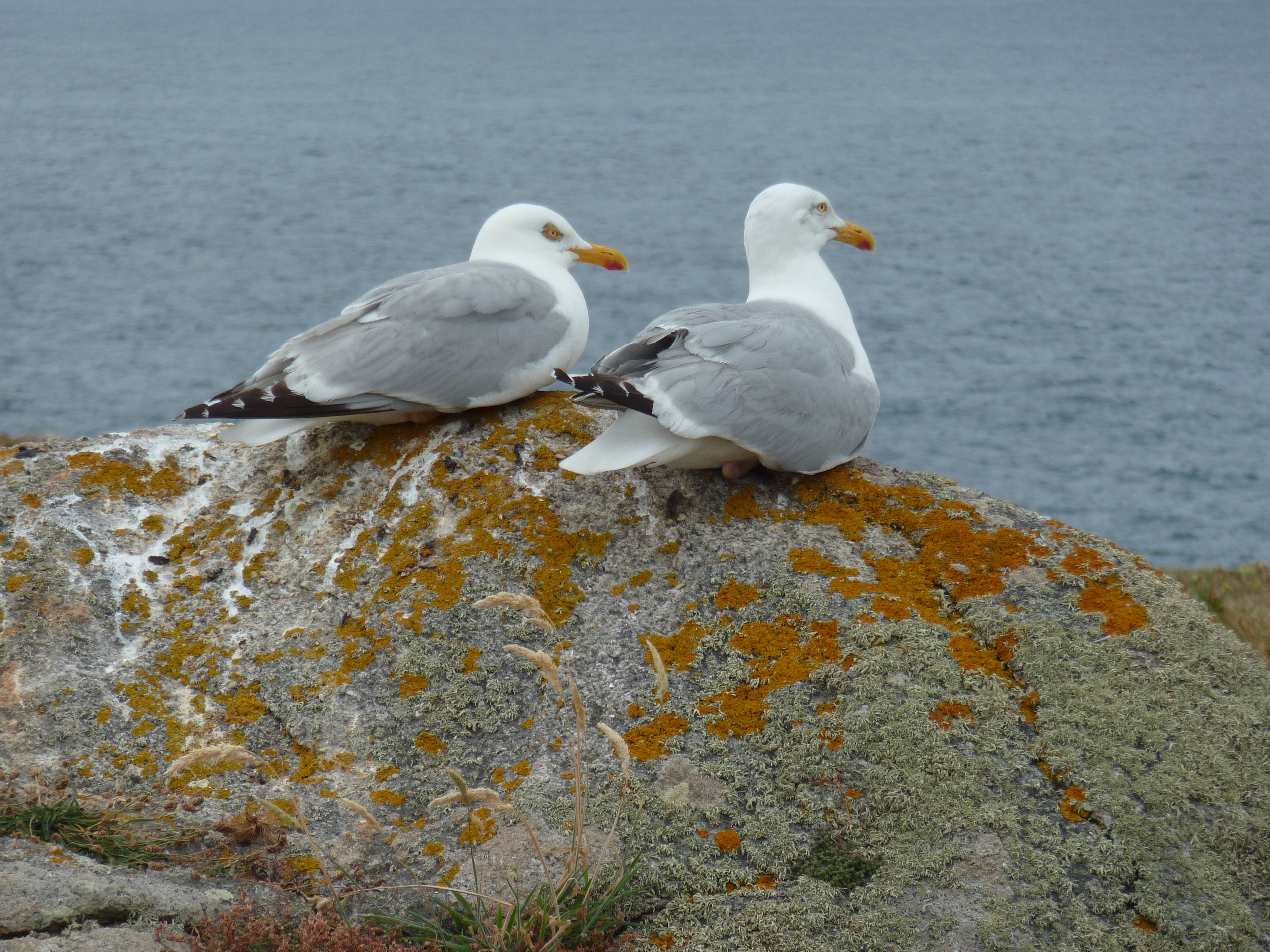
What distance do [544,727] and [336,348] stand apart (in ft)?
6.23

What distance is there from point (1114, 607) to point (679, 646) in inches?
61.1

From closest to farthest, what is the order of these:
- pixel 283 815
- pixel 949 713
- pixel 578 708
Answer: pixel 283 815 → pixel 578 708 → pixel 949 713

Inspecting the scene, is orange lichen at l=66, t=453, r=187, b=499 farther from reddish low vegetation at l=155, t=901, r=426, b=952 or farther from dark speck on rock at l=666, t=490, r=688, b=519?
reddish low vegetation at l=155, t=901, r=426, b=952

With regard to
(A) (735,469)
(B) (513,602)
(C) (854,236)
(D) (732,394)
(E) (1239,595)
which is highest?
(C) (854,236)

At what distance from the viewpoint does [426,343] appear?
446 cm

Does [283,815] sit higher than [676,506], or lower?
lower

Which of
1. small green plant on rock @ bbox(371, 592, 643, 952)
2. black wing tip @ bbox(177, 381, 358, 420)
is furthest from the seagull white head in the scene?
small green plant on rock @ bbox(371, 592, 643, 952)

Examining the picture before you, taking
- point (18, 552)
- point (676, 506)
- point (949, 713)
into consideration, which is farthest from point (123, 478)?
point (949, 713)

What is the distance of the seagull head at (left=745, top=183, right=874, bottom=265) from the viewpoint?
5.13 meters

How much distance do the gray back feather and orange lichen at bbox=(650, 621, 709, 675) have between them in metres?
1.39

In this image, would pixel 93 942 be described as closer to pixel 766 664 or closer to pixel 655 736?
pixel 655 736

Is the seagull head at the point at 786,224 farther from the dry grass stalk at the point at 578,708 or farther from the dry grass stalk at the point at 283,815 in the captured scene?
the dry grass stalk at the point at 283,815

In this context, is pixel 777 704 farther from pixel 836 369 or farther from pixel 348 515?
pixel 348 515

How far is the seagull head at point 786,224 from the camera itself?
513 cm
